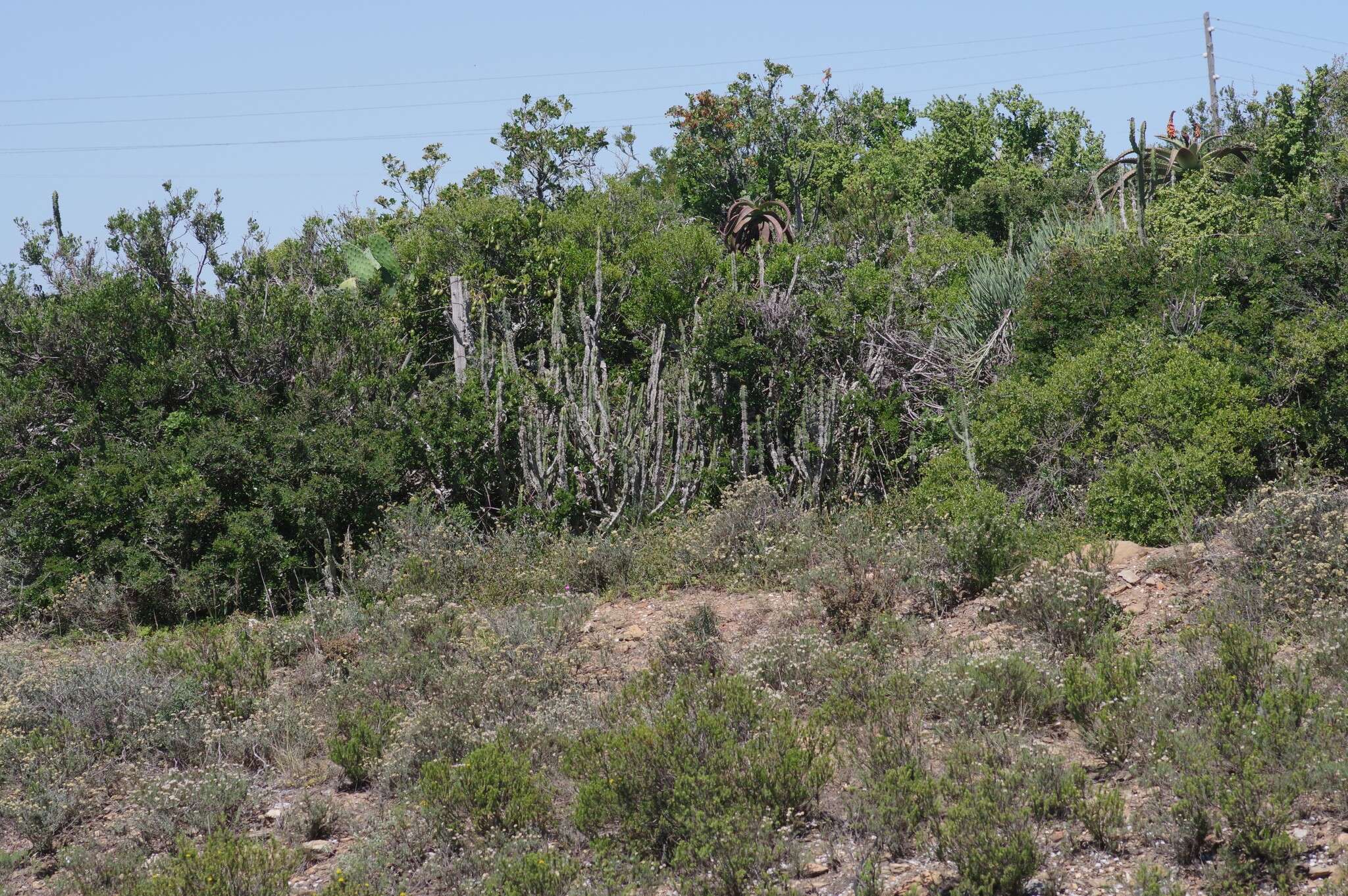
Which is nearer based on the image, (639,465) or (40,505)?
(40,505)

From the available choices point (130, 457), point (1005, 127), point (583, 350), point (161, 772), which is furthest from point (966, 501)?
point (1005, 127)

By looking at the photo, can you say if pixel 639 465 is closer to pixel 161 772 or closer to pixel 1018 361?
pixel 1018 361

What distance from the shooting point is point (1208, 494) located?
7.94 metres

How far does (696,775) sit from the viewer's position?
16.0 ft

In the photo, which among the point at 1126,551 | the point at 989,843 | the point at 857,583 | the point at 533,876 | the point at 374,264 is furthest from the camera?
the point at 374,264

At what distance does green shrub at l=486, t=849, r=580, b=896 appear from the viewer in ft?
14.3

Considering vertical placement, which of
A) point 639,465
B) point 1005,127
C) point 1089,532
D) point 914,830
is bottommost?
point 914,830

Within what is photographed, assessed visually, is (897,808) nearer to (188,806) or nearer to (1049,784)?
(1049,784)

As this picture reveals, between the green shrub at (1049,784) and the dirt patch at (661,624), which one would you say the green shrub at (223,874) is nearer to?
the dirt patch at (661,624)

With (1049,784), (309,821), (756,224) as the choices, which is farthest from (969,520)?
(756,224)

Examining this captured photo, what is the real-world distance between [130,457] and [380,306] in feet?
12.1

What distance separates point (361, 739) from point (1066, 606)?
377cm

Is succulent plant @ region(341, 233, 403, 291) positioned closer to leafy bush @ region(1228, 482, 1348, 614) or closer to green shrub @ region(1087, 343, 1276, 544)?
green shrub @ region(1087, 343, 1276, 544)

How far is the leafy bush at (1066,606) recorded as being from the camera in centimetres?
654
